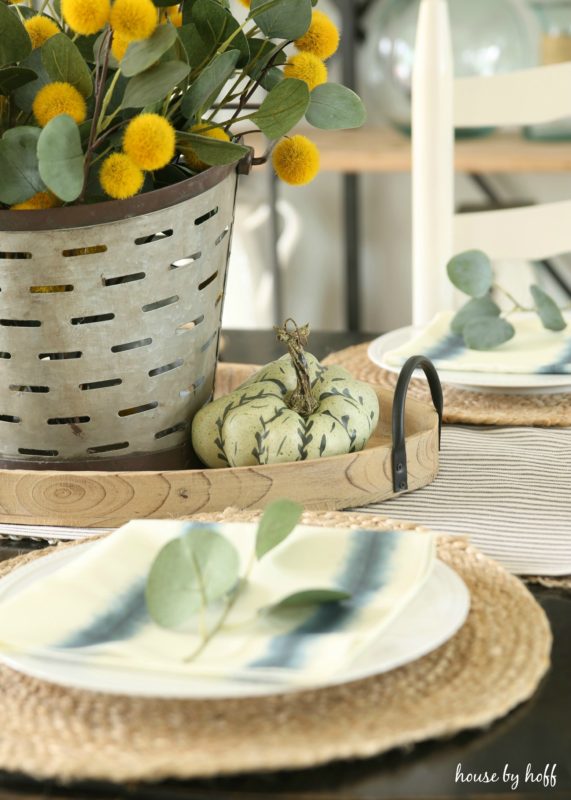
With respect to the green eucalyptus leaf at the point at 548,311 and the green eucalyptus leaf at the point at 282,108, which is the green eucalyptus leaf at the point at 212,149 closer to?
the green eucalyptus leaf at the point at 282,108

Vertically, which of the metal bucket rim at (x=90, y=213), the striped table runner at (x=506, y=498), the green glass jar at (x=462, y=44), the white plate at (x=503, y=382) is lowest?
the striped table runner at (x=506, y=498)

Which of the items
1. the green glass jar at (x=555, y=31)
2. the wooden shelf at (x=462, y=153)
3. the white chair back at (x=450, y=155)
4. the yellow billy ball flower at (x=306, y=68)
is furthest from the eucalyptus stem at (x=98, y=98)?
the green glass jar at (x=555, y=31)

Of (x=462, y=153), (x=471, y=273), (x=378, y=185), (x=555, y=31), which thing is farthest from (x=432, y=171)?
(x=378, y=185)

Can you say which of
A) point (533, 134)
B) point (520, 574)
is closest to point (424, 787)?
point (520, 574)

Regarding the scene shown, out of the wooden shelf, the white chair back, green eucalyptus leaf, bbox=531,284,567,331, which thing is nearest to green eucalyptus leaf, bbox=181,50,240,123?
green eucalyptus leaf, bbox=531,284,567,331

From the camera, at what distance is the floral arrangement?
1.79 ft

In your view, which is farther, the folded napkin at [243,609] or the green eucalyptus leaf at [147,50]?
the green eucalyptus leaf at [147,50]

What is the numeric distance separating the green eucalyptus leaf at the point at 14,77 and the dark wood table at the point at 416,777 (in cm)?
39

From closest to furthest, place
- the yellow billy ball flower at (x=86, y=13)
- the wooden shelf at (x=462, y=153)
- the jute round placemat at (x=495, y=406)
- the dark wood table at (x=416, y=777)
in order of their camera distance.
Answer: the dark wood table at (x=416, y=777), the yellow billy ball flower at (x=86, y=13), the jute round placemat at (x=495, y=406), the wooden shelf at (x=462, y=153)

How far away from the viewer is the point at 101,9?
1.71 feet

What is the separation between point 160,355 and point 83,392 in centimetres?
5

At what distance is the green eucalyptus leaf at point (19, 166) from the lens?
0.58 m

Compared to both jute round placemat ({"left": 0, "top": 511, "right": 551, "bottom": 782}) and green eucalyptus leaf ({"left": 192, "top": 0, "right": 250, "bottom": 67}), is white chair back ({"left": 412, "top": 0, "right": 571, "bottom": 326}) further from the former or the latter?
jute round placemat ({"left": 0, "top": 511, "right": 551, "bottom": 782})

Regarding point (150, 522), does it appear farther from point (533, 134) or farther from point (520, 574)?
point (533, 134)
